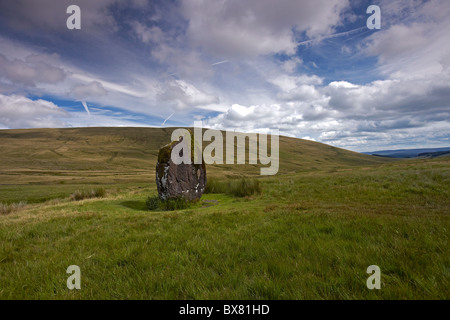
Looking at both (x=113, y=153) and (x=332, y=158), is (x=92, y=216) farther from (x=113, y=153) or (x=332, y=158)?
(x=332, y=158)

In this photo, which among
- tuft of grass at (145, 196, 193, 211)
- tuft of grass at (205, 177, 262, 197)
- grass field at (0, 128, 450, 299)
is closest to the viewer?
grass field at (0, 128, 450, 299)

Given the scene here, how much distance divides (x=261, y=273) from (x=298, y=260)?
86 centimetres

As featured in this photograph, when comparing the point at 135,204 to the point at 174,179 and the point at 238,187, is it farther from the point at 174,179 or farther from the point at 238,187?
the point at 238,187

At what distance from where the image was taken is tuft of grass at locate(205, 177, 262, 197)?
59.7 ft

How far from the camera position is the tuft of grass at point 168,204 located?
1426cm

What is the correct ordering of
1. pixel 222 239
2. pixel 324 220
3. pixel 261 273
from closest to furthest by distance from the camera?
pixel 261 273 → pixel 222 239 → pixel 324 220

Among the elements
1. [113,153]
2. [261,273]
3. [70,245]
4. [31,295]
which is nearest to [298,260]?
[261,273]

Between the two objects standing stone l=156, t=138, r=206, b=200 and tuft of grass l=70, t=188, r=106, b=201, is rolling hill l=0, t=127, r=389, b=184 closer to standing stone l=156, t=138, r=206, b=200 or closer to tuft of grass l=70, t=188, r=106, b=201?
tuft of grass l=70, t=188, r=106, b=201

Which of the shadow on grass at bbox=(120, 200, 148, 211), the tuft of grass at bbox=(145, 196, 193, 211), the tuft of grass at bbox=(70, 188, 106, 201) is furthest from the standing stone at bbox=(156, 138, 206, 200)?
the tuft of grass at bbox=(70, 188, 106, 201)

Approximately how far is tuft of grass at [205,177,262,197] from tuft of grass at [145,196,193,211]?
5184 mm

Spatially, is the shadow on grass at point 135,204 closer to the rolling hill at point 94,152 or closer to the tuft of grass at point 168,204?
the tuft of grass at point 168,204

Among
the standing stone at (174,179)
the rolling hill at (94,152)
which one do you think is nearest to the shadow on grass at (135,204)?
the standing stone at (174,179)
